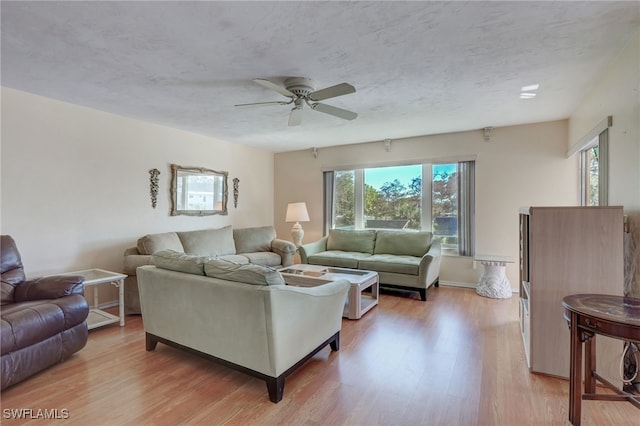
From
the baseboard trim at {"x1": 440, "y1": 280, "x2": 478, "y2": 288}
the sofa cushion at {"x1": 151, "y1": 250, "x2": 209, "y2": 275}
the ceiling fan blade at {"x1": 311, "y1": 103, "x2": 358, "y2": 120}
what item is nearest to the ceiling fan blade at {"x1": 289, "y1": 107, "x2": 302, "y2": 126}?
the ceiling fan blade at {"x1": 311, "y1": 103, "x2": 358, "y2": 120}

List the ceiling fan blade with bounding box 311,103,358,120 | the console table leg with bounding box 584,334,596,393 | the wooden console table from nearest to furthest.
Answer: the wooden console table → the console table leg with bounding box 584,334,596,393 → the ceiling fan blade with bounding box 311,103,358,120

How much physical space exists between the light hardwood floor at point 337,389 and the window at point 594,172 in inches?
62.5

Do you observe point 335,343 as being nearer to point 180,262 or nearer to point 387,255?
point 180,262

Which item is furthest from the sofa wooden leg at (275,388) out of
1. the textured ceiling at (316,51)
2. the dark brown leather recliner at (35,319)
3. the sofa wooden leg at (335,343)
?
the textured ceiling at (316,51)

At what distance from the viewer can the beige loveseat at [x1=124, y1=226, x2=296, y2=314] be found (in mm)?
3566

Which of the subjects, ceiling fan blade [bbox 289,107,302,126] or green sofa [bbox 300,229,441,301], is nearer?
ceiling fan blade [bbox 289,107,302,126]

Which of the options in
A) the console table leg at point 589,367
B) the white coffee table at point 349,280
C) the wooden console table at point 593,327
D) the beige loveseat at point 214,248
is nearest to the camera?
the wooden console table at point 593,327

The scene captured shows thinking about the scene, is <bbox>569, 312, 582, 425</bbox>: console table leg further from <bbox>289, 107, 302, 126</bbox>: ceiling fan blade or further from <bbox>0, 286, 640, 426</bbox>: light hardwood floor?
<bbox>289, 107, 302, 126</bbox>: ceiling fan blade

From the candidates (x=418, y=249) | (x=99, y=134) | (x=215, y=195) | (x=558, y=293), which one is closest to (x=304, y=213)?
(x=215, y=195)

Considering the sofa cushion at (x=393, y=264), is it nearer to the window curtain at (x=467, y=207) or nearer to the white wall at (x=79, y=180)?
the window curtain at (x=467, y=207)

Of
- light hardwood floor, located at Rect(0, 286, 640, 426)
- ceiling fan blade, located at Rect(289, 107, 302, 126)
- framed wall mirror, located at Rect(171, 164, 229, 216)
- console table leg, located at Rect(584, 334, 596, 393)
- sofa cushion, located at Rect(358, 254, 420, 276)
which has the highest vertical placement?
ceiling fan blade, located at Rect(289, 107, 302, 126)

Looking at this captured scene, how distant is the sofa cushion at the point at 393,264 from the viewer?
4.16 metres

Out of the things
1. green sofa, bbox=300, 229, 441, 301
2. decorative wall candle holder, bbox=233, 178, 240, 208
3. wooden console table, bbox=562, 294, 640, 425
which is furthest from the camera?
decorative wall candle holder, bbox=233, 178, 240, 208

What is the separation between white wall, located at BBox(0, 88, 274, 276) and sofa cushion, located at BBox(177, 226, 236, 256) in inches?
17.5
